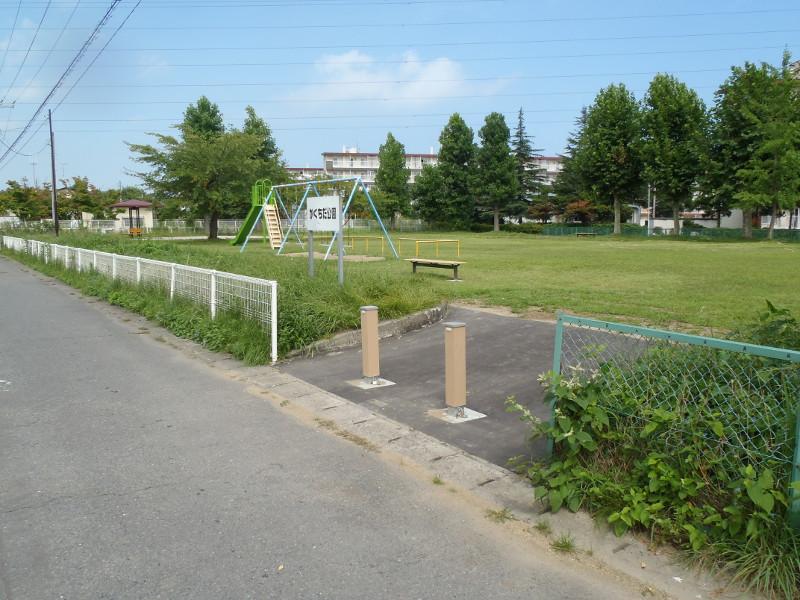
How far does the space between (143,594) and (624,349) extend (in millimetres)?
2959

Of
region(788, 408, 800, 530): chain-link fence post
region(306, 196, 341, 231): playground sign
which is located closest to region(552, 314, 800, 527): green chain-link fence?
region(788, 408, 800, 530): chain-link fence post

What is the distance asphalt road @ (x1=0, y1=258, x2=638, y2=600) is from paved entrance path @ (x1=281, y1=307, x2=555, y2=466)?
81cm

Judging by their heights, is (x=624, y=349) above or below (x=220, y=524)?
above

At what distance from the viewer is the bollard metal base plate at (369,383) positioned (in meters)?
6.41

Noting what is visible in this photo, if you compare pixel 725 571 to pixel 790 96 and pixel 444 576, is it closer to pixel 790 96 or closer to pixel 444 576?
pixel 444 576

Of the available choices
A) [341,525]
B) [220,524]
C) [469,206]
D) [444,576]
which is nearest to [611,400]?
[444,576]

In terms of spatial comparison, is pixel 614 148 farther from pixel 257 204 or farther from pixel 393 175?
pixel 257 204

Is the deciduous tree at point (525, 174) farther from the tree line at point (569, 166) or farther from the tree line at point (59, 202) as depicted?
the tree line at point (59, 202)

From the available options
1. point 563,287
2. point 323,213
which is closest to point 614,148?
point 563,287

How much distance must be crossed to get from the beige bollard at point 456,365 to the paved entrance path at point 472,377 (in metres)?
0.21

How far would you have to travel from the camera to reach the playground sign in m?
10.4

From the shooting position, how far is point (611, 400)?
3.70 meters

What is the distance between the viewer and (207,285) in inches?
365

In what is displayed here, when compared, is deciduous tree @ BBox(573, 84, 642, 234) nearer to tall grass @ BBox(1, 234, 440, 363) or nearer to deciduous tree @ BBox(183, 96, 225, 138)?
deciduous tree @ BBox(183, 96, 225, 138)
